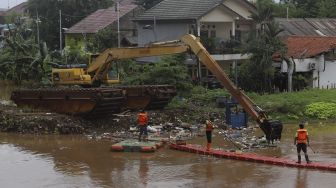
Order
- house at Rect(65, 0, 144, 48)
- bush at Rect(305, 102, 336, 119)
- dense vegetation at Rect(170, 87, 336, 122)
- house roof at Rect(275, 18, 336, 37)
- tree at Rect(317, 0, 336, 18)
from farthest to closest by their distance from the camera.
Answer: tree at Rect(317, 0, 336, 18), house at Rect(65, 0, 144, 48), house roof at Rect(275, 18, 336, 37), bush at Rect(305, 102, 336, 119), dense vegetation at Rect(170, 87, 336, 122)

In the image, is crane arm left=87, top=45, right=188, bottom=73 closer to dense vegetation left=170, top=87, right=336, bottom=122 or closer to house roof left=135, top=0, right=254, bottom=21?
dense vegetation left=170, top=87, right=336, bottom=122

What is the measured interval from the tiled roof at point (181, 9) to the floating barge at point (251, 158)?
59.4 ft

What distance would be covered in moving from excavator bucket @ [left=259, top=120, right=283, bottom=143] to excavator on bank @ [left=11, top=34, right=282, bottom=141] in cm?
86

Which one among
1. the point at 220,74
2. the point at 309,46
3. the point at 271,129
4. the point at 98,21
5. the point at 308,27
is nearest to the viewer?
the point at 271,129

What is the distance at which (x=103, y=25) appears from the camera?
51.8 m

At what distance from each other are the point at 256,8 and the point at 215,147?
66.2 ft

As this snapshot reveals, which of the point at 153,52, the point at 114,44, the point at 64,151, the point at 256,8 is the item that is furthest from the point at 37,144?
the point at 114,44

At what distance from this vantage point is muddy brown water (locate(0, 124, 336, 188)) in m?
16.0

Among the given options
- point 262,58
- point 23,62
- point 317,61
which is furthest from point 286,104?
point 23,62

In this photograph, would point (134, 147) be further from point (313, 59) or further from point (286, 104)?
point (313, 59)

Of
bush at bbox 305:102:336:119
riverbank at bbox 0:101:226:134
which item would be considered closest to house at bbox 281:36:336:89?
bush at bbox 305:102:336:119

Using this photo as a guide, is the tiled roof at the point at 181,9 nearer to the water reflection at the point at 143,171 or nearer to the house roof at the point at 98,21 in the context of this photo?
the house roof at the point at 98,21

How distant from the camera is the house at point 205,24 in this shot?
38.2 metres

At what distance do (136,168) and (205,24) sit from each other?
2392 centimetres
